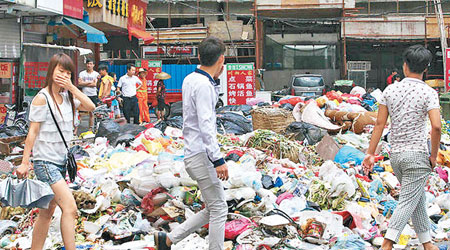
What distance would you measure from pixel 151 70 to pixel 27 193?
18.4 m

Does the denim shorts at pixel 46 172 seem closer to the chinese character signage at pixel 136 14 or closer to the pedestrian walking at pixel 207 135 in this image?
the pedestrian walking at pixel 207 135

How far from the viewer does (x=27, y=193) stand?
4.27 metres

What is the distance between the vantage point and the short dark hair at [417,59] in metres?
4.64

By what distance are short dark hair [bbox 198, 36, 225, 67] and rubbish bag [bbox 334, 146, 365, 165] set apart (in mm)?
4622

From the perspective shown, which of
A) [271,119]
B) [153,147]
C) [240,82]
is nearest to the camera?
[153,147]

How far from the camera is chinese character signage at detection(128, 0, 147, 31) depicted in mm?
19453

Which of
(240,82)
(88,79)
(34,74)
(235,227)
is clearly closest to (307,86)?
(240,82)

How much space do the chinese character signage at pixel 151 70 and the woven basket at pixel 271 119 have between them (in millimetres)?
11659

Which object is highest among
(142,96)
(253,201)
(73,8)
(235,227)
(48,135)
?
(73,8)

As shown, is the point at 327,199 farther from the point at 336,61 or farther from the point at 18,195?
the point at 336,61

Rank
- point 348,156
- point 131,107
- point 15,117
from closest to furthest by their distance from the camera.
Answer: point 348,156 < point 15,117 < point 131,107

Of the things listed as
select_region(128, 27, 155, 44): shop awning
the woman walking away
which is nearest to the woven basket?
the woman walking away

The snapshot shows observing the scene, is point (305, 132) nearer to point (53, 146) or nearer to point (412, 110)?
point (412, 110)

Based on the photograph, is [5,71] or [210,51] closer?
[210,51]
